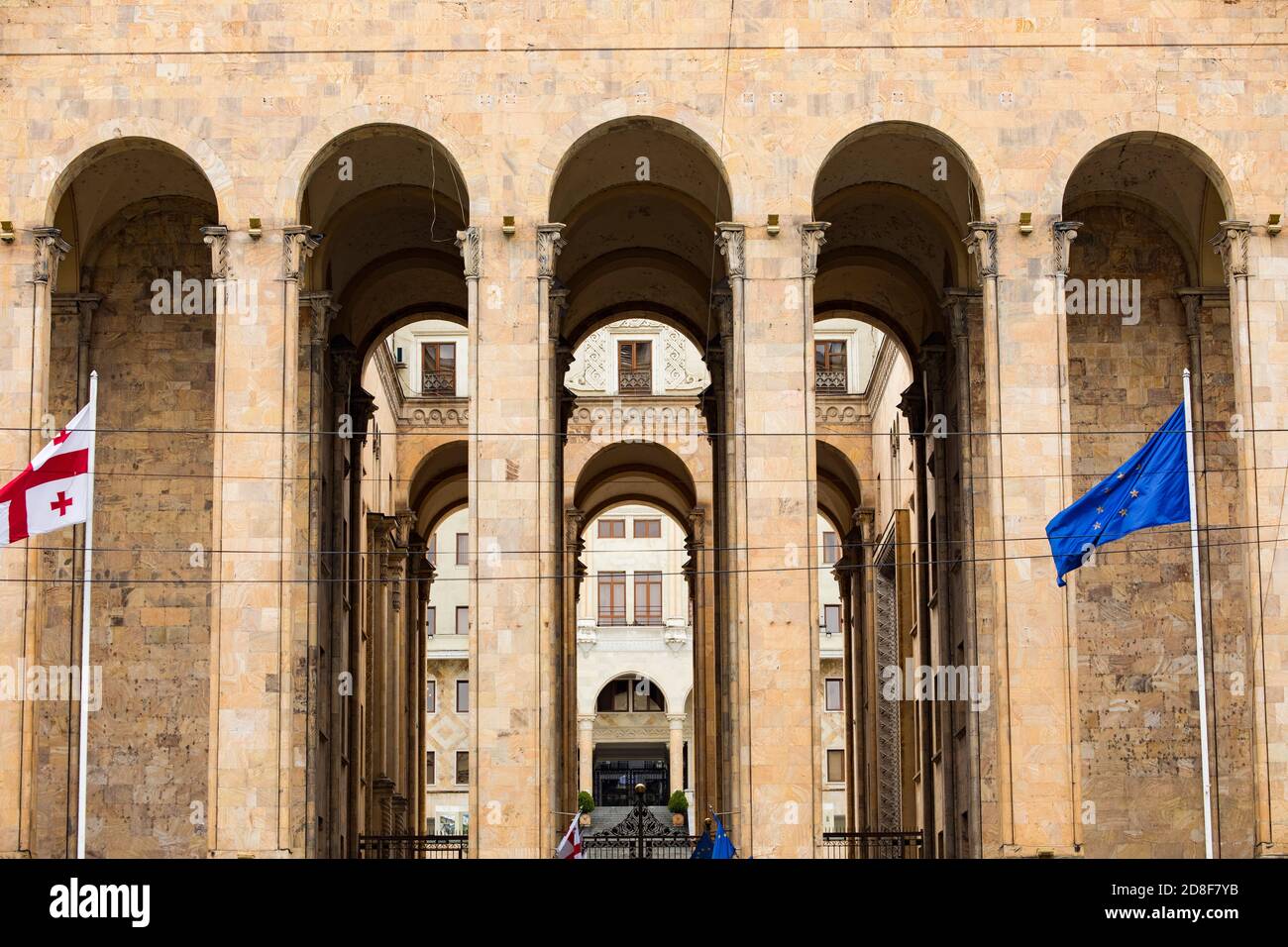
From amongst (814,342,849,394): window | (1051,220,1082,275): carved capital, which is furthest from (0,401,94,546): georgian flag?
(814,342,849,394): window

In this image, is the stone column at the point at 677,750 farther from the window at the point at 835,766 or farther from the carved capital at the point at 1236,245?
the carved capital at the point at 1236,245

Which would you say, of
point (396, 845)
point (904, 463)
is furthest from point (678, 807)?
point (396, 845)

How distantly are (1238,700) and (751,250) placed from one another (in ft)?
42.0

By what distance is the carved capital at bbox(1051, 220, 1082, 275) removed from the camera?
1542 inches

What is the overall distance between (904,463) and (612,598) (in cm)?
4426

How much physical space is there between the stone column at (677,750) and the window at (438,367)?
25.3m

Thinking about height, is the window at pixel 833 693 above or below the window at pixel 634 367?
below

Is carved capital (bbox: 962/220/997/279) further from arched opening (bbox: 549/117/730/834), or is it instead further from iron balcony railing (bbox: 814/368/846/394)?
iron balcony railing (bbox: 814/368/846/394)

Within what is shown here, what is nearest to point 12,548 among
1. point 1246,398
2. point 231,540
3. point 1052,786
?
point 231,540

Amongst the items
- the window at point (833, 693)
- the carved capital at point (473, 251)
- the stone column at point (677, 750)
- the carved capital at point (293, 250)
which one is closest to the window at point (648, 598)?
the stone column at point (677, 750)

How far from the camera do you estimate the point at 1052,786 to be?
1470 inches

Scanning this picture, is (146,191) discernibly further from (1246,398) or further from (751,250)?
(1246,398)

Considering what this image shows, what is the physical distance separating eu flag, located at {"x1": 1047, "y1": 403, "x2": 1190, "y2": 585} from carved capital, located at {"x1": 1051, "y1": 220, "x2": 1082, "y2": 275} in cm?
459

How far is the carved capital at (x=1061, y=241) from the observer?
39.2 meters
